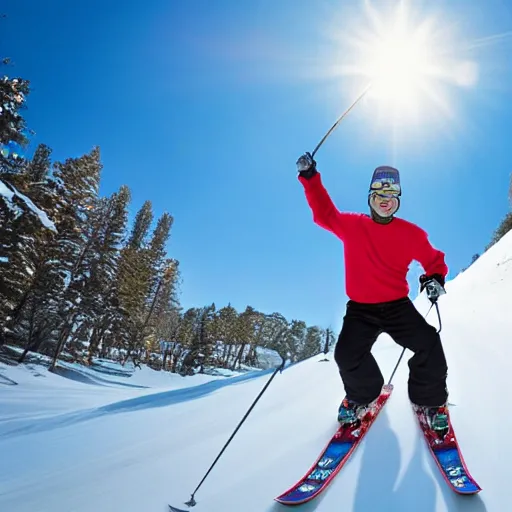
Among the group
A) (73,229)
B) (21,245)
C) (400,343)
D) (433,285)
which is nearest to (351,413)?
(400,343)

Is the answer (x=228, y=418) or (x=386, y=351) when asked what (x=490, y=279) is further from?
(x=228, y=418)

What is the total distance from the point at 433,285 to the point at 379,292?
0.53 m

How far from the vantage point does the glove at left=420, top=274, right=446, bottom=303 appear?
10.0 feet

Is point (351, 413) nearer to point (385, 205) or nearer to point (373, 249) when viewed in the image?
point (373, 249)

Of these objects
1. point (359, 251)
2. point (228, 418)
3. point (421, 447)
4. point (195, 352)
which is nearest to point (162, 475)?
point (228, 418)

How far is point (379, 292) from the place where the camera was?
3.01 meters

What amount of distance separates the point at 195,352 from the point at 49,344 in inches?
715

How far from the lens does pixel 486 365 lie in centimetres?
361

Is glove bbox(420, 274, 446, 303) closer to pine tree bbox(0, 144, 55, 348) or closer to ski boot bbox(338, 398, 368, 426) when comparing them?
ski boot bbox(338, 398, 368, 426)

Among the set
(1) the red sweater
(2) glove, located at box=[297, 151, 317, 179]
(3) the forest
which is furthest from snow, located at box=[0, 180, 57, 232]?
(1) the red sweater

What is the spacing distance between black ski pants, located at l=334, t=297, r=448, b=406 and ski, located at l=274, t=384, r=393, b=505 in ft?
0.83

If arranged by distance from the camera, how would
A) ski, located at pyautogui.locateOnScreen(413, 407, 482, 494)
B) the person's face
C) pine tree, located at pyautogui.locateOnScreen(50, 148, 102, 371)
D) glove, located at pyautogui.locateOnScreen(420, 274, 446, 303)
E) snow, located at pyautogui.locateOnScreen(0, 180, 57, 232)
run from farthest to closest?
pine tree, located at pyautogui.locateOnScreen(50, 148, 102, 371)
snow, located at pyautogui.locateOnScreen(0, 180, 57, 232)
the person's face
glove, located at pyautogui.locateOnScreen(420, 274, 446, 303)
ski, located at pyautogui.locateOnScreen(413, 407, 482, 494)

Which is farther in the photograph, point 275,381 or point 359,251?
point 275,381

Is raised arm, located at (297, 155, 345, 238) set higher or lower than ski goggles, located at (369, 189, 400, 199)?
lower
